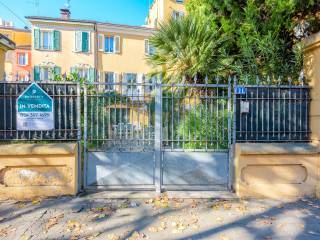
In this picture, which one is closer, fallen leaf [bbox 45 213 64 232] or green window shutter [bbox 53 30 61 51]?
fallen leaf [bbox 45 213 64 232]

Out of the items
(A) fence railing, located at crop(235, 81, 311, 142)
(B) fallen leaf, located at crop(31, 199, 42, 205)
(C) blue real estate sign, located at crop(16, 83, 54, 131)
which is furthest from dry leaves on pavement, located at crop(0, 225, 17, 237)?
(A) fence railing, located at crop(235, 81, 311, 142)

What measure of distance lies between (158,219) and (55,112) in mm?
2714

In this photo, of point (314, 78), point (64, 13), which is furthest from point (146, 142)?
point (64, 13)

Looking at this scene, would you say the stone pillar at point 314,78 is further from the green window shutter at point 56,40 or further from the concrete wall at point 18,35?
the concrete wall at point 18,35

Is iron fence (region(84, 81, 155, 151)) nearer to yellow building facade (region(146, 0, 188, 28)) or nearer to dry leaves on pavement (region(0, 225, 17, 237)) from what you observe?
dry leaves on pavement (region(0, 225, 17, 237))

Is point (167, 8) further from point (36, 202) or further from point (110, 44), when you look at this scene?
point (36, 202)

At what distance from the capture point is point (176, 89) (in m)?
5.29

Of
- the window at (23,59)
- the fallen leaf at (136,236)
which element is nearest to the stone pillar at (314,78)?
the fallen leaf at (136,236)

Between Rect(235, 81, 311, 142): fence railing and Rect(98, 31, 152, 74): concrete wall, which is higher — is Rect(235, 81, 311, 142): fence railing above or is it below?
below

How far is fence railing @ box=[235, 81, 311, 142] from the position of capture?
16.8ft

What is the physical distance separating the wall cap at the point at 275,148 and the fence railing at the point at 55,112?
10.2 ft

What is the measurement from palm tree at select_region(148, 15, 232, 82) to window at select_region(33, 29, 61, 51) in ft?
54.0

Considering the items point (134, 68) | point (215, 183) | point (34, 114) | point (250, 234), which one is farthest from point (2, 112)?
point (134, 68)

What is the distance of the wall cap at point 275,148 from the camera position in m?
4.88
